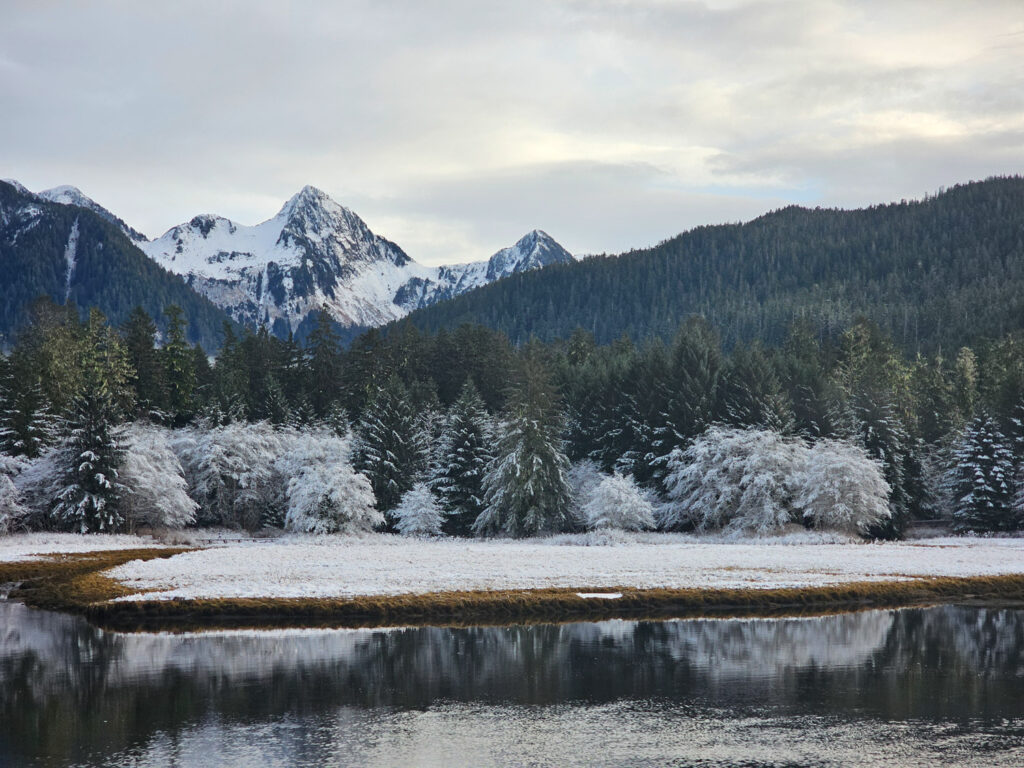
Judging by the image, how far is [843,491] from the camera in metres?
66.4

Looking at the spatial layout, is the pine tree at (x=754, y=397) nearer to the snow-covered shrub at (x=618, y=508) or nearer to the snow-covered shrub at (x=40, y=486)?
the snow-covered shrub at (x=618, y=508)

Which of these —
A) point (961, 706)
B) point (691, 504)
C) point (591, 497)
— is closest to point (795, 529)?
point (691, 504)

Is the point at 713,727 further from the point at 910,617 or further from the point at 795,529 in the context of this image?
the point at 795,529

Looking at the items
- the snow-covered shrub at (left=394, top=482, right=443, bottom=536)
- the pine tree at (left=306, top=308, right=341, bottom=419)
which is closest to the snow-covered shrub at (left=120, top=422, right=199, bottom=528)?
the snow-covered shrub at (left=394, top=482, right=443, bottom=536)

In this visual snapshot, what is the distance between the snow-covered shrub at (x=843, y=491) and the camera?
6606 cm

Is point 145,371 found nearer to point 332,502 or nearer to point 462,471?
point 332,502

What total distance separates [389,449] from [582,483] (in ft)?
57.1

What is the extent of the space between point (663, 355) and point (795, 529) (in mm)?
23423

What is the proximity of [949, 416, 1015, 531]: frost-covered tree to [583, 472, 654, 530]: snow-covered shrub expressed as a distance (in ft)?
83.2

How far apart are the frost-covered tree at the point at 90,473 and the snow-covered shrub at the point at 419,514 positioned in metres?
21.0

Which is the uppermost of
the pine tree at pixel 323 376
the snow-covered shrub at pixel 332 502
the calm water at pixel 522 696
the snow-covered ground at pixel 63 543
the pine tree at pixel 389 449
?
the pine tree at pixel 323 376

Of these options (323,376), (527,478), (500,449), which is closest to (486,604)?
(527,478)

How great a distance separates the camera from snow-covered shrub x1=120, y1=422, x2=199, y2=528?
66.2 m

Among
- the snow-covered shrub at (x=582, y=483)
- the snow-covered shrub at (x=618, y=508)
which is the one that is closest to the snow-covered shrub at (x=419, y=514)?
the snow-covered shrub at (x=582, y=483)
